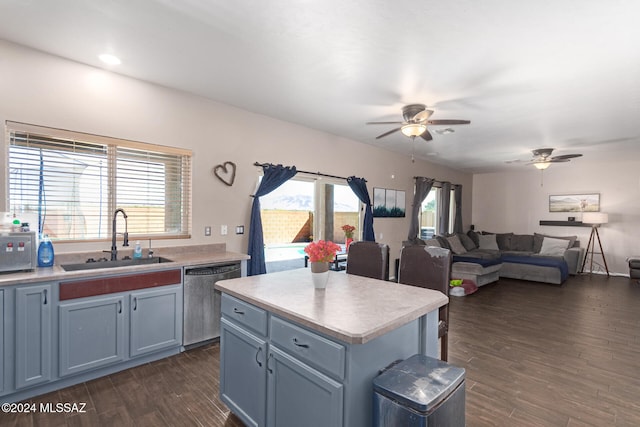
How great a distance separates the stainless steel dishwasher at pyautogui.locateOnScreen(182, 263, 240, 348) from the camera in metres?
3.06

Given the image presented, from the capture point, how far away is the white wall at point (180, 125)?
2.64 meters

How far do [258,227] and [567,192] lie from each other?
8056 mm

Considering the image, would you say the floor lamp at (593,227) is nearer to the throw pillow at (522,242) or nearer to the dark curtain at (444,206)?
the throw pillow at (522,242)

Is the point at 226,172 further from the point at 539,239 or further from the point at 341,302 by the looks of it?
the point at 539,239

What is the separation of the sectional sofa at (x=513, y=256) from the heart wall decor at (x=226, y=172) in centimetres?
417

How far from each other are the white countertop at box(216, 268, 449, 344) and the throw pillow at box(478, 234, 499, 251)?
7045mm

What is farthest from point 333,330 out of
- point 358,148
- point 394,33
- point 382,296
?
point 358,148

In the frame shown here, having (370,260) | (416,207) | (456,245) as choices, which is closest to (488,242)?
(456,245)

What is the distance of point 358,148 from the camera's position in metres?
5.67

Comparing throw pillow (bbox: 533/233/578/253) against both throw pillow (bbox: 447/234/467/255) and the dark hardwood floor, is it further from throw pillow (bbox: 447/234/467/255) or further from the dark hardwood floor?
the dark hardwood floor

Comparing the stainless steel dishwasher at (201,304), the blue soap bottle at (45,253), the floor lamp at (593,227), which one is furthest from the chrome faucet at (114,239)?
the floor lamp at (593,227)

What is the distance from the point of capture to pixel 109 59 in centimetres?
274

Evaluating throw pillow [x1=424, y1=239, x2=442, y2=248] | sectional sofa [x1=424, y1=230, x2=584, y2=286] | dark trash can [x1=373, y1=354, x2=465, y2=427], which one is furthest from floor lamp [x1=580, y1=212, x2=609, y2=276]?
dark trash can [x1=373, y1=354, x2=465, y2=427]

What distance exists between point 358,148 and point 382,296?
13.5ft
